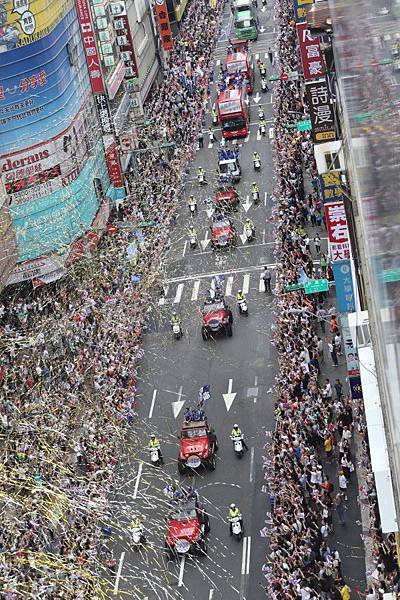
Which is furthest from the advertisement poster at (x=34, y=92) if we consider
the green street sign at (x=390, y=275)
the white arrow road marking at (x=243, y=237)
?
the green street sign at (x=390, y=275)

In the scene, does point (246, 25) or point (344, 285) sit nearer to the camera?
point (344, 285)

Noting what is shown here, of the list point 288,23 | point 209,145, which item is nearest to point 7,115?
point 209,145

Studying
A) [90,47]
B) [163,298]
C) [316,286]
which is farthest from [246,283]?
[90,47]

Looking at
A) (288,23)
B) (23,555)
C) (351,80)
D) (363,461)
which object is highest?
(351,80)

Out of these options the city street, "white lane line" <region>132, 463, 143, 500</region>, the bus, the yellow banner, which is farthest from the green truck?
"white lane line" <region>132, 463, 143, 500</region>

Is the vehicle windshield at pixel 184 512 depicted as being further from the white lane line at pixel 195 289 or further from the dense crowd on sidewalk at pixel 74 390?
the white lane line at pixel 195 289

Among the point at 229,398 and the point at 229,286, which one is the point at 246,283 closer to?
the point at 229,286

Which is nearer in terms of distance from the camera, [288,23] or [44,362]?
[44,362]

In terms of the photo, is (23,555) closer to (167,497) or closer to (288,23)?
(167,497)
